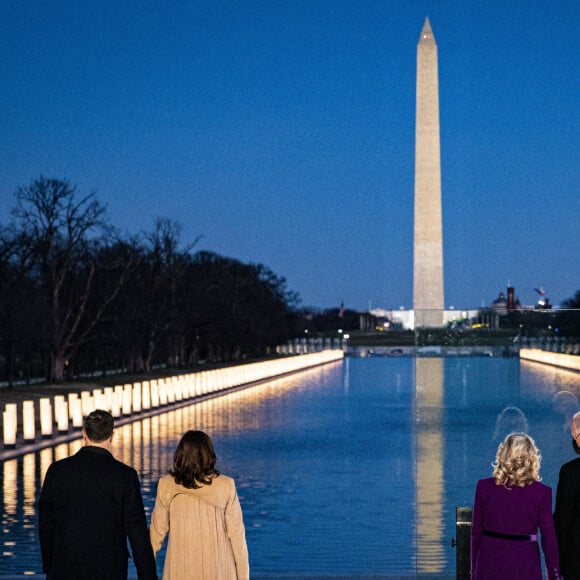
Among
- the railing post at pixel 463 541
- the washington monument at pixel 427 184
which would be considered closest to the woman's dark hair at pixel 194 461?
the railing post at pixel 463 541

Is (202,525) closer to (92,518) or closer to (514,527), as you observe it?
(92,518)

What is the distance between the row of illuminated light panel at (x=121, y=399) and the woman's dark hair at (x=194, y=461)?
1583 cm

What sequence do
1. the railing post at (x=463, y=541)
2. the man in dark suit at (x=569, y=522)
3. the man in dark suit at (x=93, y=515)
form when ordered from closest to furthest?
1. the man in dark suit at (x=93, y=515)
2. the man in dark suit at (x=569, y=522)
3. the railing post at (x=463, y=541)

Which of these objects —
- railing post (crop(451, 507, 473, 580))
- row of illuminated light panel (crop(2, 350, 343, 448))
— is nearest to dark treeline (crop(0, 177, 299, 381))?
row of illuminated light panel (crop(2, 350, 343, 448))

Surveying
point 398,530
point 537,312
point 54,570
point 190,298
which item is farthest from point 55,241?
point 54,570

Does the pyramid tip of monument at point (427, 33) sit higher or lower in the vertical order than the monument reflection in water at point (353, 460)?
higher

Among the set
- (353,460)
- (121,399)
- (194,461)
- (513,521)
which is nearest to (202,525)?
(194,461)

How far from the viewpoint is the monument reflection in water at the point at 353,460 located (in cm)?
1216

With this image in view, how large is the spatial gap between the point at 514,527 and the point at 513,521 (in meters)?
0.03

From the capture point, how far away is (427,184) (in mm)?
58156

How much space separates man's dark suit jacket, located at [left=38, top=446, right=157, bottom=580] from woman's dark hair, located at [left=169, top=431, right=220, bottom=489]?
0.22 m

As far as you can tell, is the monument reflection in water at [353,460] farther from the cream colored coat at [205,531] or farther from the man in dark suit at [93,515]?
the man in dark suit at [93,515]

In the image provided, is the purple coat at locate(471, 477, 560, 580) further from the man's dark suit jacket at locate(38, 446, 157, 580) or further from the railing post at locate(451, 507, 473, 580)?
the man's dark suit jacket at locate(38, 446, 157, 580)

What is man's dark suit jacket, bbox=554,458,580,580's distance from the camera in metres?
6.45
